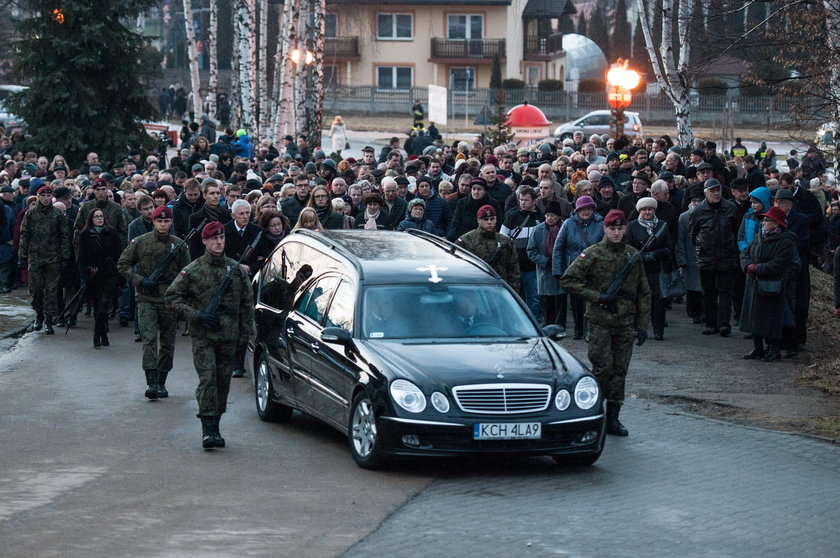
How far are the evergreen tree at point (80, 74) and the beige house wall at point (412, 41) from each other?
52.5 meters

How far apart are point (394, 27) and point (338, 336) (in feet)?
251

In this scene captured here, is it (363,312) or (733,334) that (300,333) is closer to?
(363,312)

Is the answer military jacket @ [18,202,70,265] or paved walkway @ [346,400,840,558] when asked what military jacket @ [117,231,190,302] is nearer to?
paved walkway @ [346,400,840,558]

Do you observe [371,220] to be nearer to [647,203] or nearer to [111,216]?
[111,216]

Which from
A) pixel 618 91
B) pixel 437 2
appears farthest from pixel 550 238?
pixel 437 2

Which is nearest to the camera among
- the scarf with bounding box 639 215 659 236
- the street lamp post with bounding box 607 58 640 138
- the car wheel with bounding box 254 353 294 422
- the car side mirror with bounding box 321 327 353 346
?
the car side mirror with bounding box 321 327 353 346

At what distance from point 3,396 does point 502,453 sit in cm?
624

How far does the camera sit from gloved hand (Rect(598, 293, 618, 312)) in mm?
12203

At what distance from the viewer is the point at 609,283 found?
488 inches

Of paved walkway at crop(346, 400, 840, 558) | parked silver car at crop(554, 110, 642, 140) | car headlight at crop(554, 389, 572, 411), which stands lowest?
paved walkway at crop(346, 400, 840, 558)

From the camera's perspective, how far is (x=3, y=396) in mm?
14562

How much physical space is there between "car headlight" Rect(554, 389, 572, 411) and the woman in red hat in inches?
232

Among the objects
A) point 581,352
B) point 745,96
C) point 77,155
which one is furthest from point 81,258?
point 745,96

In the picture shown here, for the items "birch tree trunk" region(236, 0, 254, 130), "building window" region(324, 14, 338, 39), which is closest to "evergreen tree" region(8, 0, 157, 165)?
"birch tree trunk" region(236, 0, 254, 130)
